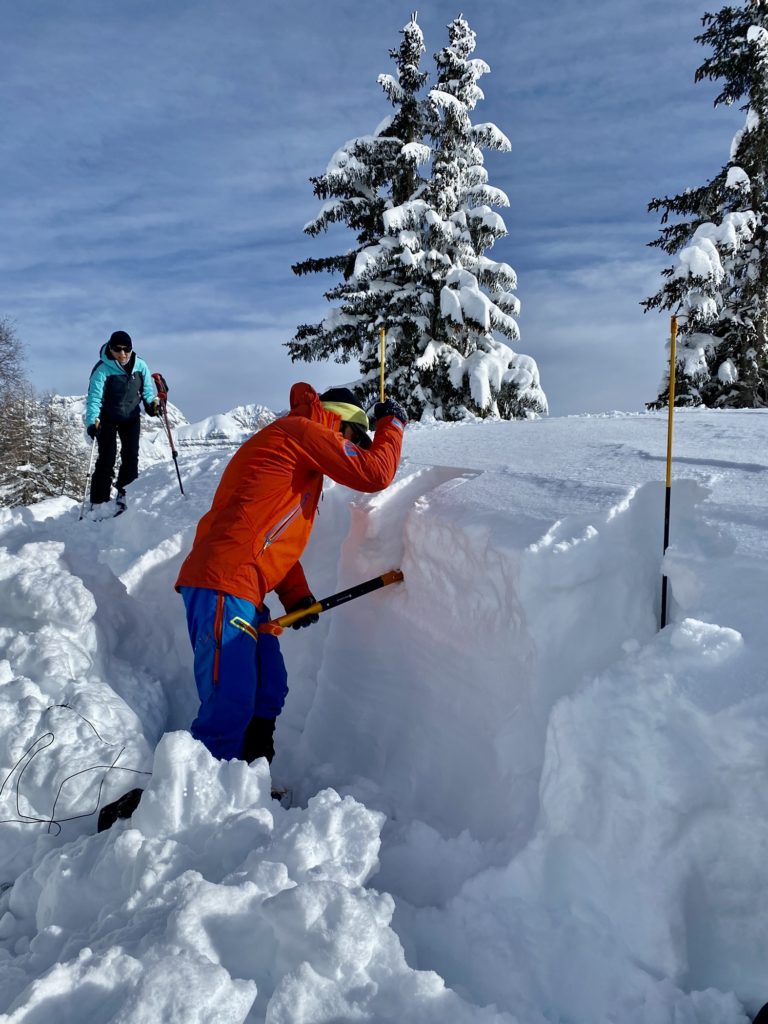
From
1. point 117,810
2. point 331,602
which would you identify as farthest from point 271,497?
point 117,810

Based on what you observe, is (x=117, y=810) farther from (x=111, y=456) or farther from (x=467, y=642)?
(x=111, y=456)

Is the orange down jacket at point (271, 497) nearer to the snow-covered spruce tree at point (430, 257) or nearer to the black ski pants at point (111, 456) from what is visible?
the black ski pants at point (111, 456)

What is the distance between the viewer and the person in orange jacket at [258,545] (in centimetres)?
345

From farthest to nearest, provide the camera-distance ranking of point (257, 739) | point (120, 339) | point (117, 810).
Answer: point (120, 339)
point (257, 739)
point (117, 810)

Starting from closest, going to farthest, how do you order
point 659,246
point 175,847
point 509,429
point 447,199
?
point 175,847
point 509,429
point 447,199
point 659,246

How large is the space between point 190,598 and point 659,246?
17632 millimetres

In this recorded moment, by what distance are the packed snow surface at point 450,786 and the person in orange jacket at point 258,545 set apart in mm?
491

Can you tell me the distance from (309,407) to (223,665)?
1574 millimetres

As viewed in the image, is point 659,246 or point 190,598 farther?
point 659,246

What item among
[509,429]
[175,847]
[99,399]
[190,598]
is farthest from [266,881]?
[99,399]

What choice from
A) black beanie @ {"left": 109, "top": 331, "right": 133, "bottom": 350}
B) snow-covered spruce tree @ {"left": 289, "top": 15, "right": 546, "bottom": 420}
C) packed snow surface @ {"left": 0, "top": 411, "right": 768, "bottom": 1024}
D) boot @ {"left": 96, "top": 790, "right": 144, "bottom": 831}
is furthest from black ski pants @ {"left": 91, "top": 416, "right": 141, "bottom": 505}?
snow-covered spruce tree @ {"left": 289, "top": 15, "right": 546, "bottom": 420}

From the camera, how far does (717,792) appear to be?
2.20 m

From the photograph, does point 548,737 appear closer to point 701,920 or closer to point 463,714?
point 701,920

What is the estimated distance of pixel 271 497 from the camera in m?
3.68
